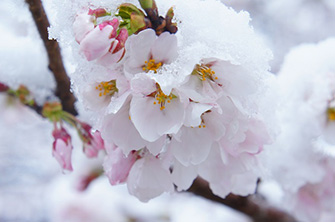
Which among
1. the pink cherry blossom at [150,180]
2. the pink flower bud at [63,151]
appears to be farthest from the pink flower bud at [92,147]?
the pink cherry blossom at [150,180]

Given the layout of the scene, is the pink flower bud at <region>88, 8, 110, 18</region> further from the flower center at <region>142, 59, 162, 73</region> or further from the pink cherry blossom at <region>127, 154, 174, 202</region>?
the pink cherry blossom at <region>127, 154, 174, 202</region>

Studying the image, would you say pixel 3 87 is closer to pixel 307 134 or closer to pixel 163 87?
pixel 163 87

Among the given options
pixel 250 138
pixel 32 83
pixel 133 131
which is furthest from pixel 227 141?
pixel 32 83

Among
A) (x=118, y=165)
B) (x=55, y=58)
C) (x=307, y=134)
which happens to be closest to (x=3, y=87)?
(x=55, y=58)

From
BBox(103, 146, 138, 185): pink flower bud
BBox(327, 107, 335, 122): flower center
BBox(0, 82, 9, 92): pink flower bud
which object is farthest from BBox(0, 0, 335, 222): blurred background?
BBox(327, 107, 335, 122): flower center

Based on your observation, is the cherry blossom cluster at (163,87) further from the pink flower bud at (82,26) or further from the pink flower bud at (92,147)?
the pink flower bud at (92,147)

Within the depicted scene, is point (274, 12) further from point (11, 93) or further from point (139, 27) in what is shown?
point (139, 27)

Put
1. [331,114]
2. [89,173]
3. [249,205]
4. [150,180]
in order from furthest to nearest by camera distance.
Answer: [89,173], [249,205], [331,114], [150,180]
